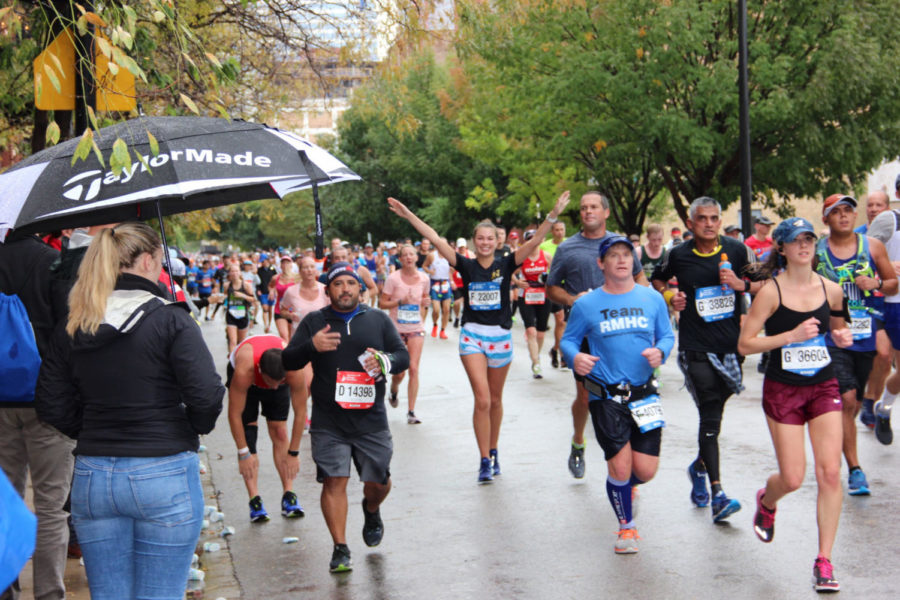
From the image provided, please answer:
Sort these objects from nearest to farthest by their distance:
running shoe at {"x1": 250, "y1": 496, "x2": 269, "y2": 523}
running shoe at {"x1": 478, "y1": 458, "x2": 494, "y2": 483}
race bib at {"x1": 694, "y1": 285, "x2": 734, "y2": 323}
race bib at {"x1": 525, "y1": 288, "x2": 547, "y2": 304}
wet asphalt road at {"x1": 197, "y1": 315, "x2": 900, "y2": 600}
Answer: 1. wet asphalt road at {"x1": 197, "y1": 315, "x2": 900, "y2": 600}
2. race bib at {"x1": 694, "y1": 285, "x2": 734, "y2": 323}
3. running shoe at {"x1": 250, "y1": 496, "x2": 269, "y2": 523}
4. running shoe at {"x1": 478, "y1": 458, "x2": 494, "y2": 483}
5. race bib at {"x1": 525, "y1": 288, "x2": 547, "y2": 304}

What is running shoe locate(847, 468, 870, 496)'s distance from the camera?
7375mm

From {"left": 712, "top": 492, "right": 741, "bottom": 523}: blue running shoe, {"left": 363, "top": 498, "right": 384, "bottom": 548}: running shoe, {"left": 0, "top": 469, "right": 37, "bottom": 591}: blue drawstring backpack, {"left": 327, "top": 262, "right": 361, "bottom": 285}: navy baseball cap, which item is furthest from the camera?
{"left": 712, "top": 492, "right": 741, "bottom": 523}: blue running shoe

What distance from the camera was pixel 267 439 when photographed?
11.7 m

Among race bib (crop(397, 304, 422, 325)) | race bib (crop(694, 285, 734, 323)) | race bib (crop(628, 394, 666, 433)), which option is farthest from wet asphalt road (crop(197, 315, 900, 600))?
race bib (crop(397, 304, 422, 325))

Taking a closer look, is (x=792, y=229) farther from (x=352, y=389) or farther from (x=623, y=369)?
(x=352, y=389)

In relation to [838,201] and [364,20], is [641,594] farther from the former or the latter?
[364,20]

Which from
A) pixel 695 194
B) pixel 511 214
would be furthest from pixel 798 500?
pixel 511 214

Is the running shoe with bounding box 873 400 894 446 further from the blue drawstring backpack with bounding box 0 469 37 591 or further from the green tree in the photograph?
the green tree

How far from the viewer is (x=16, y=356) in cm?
527

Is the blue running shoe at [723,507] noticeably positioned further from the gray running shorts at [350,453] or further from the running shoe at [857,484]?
the gray running shorts at [350,453]

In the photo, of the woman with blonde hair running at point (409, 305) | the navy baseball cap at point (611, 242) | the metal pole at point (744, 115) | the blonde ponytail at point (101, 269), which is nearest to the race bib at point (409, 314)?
the woman with blonde hair running at point (409, 305)

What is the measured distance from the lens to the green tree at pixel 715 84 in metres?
22.4

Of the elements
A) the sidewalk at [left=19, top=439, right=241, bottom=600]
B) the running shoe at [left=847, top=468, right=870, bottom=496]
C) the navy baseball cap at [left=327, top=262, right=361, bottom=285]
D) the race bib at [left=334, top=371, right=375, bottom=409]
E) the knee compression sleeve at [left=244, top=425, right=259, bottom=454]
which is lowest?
the sidewalk at [left=19, top=439, right=241, bottom=600]

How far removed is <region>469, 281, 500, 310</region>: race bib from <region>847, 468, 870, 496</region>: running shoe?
2.91m
